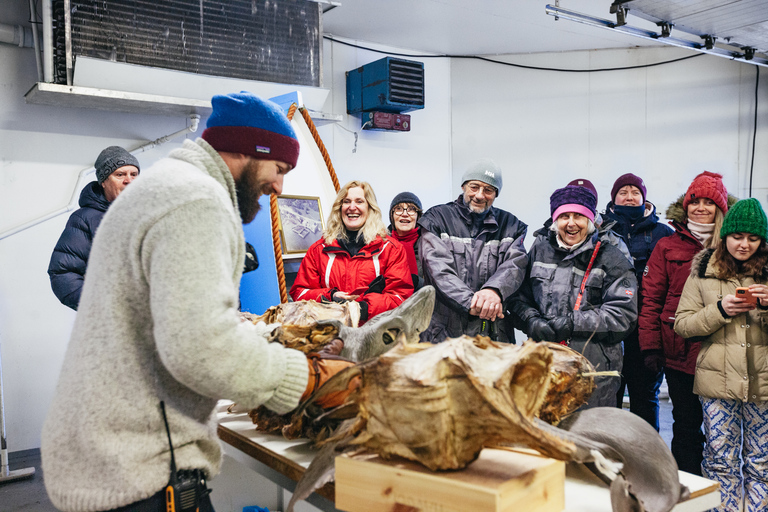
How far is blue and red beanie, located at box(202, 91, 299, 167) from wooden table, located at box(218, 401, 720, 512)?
75cm

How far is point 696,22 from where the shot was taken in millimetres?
3926

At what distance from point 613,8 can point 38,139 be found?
3820 millimetres

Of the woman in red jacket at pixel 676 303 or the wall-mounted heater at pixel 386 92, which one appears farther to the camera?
the wall-mounted heater at pixel 386 92

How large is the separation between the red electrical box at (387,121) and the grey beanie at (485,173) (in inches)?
91.6

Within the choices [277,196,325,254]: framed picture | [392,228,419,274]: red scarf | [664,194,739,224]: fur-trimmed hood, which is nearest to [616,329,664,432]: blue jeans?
[664,194,739,224]: fur-trimmed hood

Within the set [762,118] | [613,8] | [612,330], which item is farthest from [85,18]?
[762,118]

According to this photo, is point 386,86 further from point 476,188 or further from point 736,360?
point 736,360

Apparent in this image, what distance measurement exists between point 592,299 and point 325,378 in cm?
190

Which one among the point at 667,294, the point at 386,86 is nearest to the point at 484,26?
the point at 386,86

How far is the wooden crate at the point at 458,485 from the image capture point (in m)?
1.04

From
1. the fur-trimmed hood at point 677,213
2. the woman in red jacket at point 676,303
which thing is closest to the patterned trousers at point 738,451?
the woman in red jacket at point 676,303

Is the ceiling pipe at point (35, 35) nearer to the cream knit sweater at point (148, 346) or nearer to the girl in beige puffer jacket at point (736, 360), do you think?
the cream knit sweater at point (148, 346)

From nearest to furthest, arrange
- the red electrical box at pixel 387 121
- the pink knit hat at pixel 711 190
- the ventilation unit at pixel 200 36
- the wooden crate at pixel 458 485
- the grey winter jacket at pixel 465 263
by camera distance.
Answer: the wooden crate at pixel 458 485, the grey winter jacket at pixel 465 263, the pink knit hat at pixel 711 190, the ventilation unit at pixel 200 36, the red electrical box at pixel 387 121

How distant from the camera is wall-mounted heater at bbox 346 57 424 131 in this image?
17.1ft
